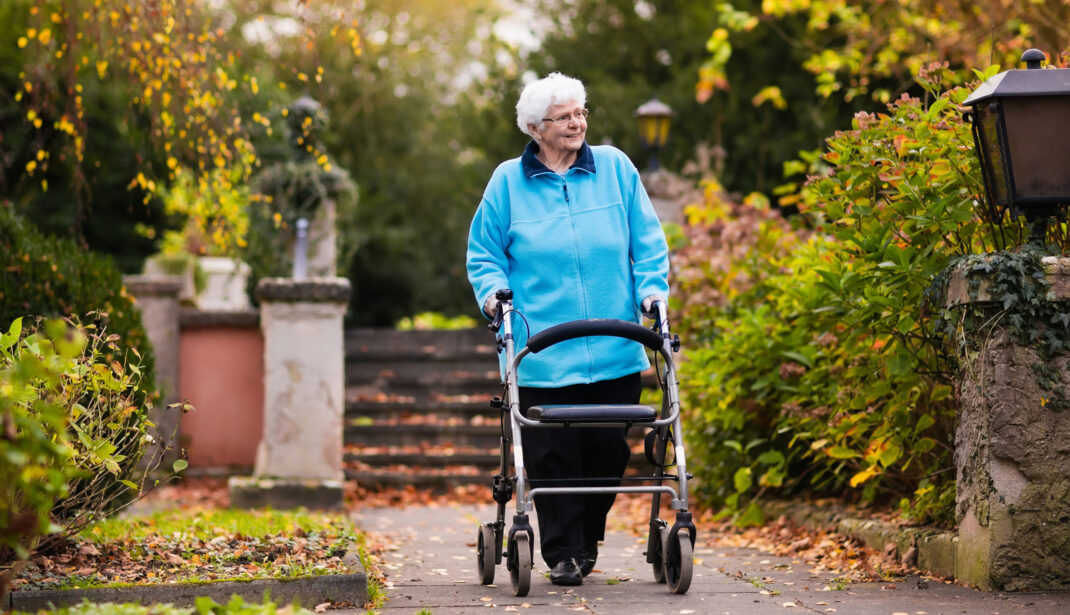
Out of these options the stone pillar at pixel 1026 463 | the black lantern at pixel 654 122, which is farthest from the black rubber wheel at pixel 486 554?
the black lantern at pixel 654 122

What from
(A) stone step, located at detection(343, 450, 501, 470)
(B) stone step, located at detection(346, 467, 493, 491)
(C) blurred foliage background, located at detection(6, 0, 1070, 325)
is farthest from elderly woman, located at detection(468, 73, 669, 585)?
→ (A) stone step, located at detection(343, 450, 501, 470)

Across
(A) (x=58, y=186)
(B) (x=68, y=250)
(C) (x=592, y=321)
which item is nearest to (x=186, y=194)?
(A) (x=58, y=186)

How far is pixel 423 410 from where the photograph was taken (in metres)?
10.6

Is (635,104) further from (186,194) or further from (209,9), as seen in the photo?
(209,9)

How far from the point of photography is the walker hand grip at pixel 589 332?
13.9ft

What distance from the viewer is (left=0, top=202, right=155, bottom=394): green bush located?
564cm

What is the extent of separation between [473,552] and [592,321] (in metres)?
2.22

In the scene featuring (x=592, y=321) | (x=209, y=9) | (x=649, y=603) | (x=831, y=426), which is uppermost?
(x=209, y=9)

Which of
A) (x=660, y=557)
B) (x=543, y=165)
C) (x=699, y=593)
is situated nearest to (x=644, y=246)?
(x=543, y=165)

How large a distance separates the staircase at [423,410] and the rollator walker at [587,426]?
189 inches

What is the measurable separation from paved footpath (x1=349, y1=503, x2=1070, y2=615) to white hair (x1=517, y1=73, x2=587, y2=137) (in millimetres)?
1798

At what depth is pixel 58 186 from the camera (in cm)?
1560

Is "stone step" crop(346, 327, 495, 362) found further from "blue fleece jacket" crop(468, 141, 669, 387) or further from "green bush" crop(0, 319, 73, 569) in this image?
"green bush" crop(0, 319, 73, 569)

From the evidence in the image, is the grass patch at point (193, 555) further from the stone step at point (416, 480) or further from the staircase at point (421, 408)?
the staircase at point (421, 408)
